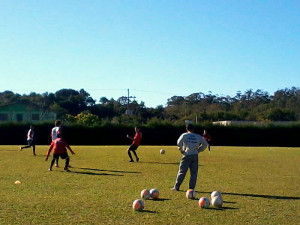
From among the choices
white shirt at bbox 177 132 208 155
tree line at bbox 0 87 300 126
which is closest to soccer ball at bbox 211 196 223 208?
white shirt at bbox 177 132 208 155

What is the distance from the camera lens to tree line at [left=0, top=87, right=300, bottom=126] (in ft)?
276

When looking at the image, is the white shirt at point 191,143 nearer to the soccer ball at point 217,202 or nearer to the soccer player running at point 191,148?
the soccer player running at point 191,148

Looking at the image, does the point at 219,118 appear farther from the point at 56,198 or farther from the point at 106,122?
the point at 56,198

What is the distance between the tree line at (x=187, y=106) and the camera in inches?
3312

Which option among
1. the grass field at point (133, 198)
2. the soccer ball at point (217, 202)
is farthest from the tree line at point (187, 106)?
the soccer ball at point (217, 202)

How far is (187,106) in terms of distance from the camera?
102 metres

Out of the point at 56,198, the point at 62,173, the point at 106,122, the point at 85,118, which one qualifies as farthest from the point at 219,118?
the point at 56,198

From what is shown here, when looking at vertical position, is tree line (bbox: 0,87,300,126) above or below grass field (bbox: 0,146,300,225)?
above

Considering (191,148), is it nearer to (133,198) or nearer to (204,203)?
(133,198)

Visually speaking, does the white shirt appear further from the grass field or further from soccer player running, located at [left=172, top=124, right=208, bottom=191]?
the grass field

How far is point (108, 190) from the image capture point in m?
12.1

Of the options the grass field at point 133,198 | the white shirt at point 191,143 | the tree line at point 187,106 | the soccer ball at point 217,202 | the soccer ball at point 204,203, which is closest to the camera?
the grass field at point 133,198

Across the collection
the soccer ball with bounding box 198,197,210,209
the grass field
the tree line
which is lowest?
the grass field

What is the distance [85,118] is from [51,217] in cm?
5955
